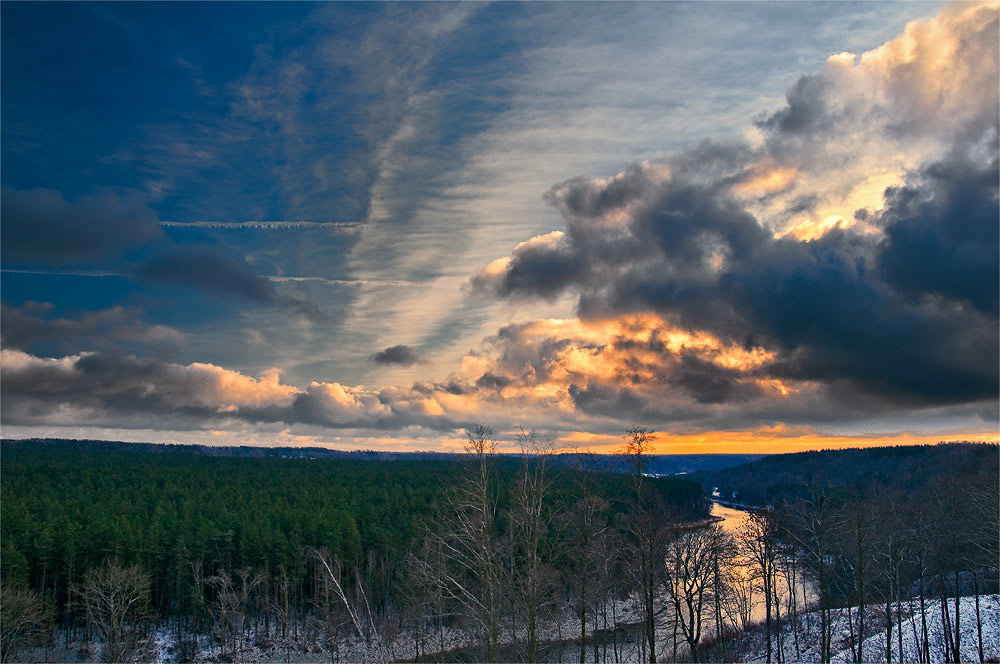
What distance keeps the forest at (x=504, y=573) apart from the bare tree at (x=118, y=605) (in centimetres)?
50

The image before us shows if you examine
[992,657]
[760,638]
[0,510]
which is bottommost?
[760,638]

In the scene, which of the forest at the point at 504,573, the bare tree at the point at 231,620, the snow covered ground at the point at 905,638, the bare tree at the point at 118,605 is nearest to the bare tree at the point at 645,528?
the forest at the point at 504,573

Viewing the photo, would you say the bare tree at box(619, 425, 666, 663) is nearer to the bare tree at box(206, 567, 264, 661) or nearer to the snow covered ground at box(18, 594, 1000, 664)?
the snow covered ground at box(18, 594, 1000, 664)

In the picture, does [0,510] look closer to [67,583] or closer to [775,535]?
[67,583]

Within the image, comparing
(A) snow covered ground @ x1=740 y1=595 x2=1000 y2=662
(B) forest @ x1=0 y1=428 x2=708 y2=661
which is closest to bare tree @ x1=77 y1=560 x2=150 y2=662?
(B) forest @ x1=0 y1=428 x2=708 y2=661

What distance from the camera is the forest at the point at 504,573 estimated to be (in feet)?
115

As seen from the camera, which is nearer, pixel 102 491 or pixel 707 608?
pixel 707 608

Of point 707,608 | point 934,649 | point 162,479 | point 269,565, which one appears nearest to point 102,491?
point 162,479

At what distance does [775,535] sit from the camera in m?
44.2

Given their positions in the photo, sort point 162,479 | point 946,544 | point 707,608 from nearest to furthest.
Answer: point 946,544
point 707,608
point 162,479

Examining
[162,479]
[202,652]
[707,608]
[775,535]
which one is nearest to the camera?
[775,535]

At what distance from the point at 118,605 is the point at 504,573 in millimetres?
36924

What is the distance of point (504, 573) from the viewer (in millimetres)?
27859

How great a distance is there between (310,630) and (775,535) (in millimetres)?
55228
